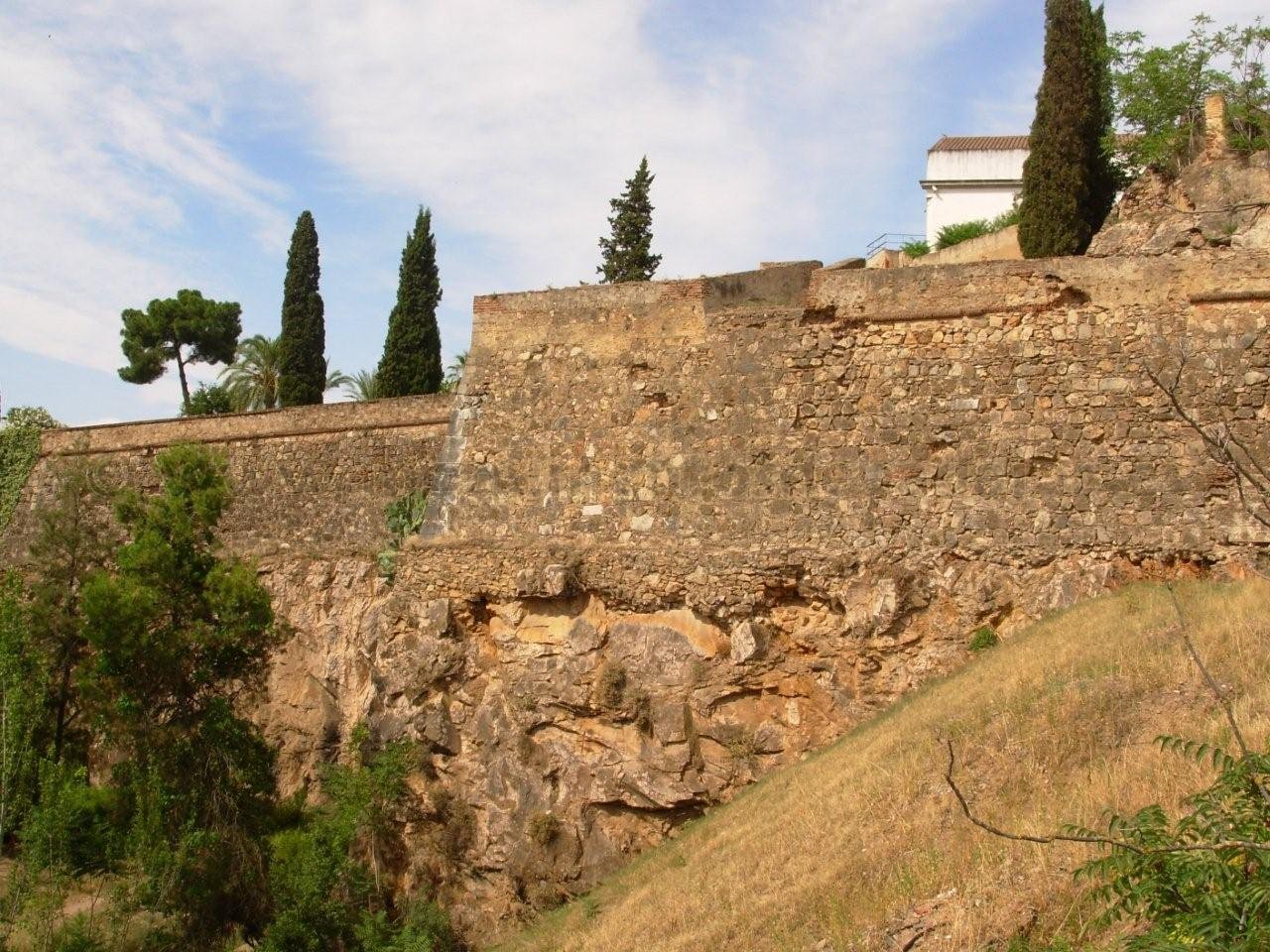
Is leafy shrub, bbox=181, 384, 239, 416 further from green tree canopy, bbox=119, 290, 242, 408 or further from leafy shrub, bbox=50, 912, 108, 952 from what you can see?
leafy shrub, bbox=50, 912, 108, 952

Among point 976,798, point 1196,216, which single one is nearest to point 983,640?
point 976,798

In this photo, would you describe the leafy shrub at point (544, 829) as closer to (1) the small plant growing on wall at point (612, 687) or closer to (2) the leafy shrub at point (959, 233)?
(1) the small plant growing on wall at point (612, 687)

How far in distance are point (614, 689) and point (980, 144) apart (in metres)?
22.7

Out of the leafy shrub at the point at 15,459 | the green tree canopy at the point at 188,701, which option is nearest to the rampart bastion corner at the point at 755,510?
the green tree canopy at the point at 188,701

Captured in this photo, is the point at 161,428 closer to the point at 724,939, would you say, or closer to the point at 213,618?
the point at 213,618

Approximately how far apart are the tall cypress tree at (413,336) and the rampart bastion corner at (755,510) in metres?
8.99

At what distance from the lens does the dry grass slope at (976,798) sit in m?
6.16

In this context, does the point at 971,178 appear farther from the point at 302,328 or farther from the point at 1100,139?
the point at 302,328

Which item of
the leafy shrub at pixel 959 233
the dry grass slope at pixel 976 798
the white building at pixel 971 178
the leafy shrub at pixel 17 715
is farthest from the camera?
the white building at pixel 971 178

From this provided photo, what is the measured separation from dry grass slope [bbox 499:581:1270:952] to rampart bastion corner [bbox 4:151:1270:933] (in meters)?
0.85

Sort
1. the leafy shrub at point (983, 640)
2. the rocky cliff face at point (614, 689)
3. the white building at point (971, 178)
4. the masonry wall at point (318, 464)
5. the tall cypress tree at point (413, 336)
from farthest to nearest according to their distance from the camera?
the white building at point (971, 178)
the tall cypress tree at point (413, 336)
the masonry wall at point (318, 464)
the rocky cliff face at point (614, 689)
the leafy shrub at point (983, 640)

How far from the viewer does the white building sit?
29.2m

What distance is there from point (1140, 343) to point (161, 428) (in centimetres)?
1390

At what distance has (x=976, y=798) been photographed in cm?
729
